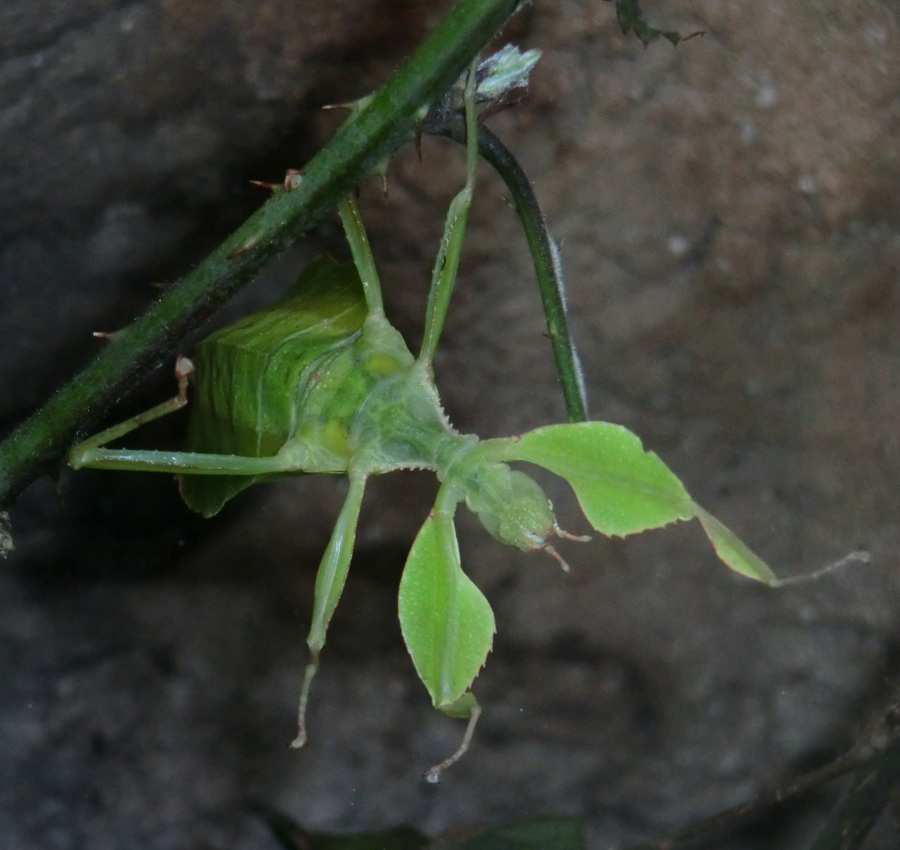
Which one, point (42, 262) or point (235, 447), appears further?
point (42, 262)

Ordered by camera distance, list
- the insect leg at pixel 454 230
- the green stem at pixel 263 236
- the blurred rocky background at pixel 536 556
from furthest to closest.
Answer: the blurred rocky background at pixel 536 556
the insect leg at pixel 454 230
the green stem at pixel 263 236

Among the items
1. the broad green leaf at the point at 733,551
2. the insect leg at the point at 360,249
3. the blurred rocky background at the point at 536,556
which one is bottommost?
the blurred rocky background at the point at 536,556

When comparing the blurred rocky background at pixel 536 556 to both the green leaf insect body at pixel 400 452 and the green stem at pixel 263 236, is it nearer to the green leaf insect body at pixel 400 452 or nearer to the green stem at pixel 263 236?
the green leaf insect body at pixel 400 452

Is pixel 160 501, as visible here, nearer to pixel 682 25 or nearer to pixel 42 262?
pixel 42 262

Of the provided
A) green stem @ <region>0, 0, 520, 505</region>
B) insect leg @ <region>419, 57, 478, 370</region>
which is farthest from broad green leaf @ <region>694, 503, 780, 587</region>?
green stem @ <region>0, 0, 520, 505</region>

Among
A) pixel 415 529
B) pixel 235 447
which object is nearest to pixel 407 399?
pixel 235 447

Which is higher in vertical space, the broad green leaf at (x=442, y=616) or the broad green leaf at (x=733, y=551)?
the broad green leaf at (x=733, y=551)

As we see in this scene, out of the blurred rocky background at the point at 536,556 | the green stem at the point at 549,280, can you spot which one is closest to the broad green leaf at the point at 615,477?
the green stem at the point at 549,280
